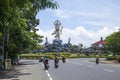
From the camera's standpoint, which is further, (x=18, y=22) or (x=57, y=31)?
(x=57, y=31)

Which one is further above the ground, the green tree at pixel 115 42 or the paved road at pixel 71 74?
the green tree at pixel 115 42

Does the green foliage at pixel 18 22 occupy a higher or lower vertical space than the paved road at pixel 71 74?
higher

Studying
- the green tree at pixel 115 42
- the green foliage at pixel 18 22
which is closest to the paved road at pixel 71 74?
the green foliage at pixel 18 22

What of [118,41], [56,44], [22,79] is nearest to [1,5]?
[22,79]

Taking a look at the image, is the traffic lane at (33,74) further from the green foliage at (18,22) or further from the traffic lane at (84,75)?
the green foliage at (18,22)

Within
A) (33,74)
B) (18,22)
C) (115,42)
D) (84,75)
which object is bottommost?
(84,75)

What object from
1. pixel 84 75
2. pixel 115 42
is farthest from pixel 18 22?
pixel 115 42

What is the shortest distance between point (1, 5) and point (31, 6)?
305cm

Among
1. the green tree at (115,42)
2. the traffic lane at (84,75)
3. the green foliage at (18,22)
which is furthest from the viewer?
the green tree at (115,42)

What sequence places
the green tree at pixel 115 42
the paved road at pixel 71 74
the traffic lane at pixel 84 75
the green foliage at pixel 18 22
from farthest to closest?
the green tree at pixel 115 42
the paved road at pixel 71 74
the traffic lane at pixel 84 75
the green foliage at pixel 18 22

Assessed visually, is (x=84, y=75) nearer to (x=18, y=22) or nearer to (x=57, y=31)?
(x=18, y=22)

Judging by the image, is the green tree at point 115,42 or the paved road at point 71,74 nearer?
the paved road at point 71,74

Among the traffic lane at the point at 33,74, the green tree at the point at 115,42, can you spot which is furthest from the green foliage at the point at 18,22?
the green tree at the point at 115,42

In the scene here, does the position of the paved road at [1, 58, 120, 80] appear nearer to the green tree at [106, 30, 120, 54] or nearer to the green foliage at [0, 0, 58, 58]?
the green foliage at [0, 0, 58, 58]
